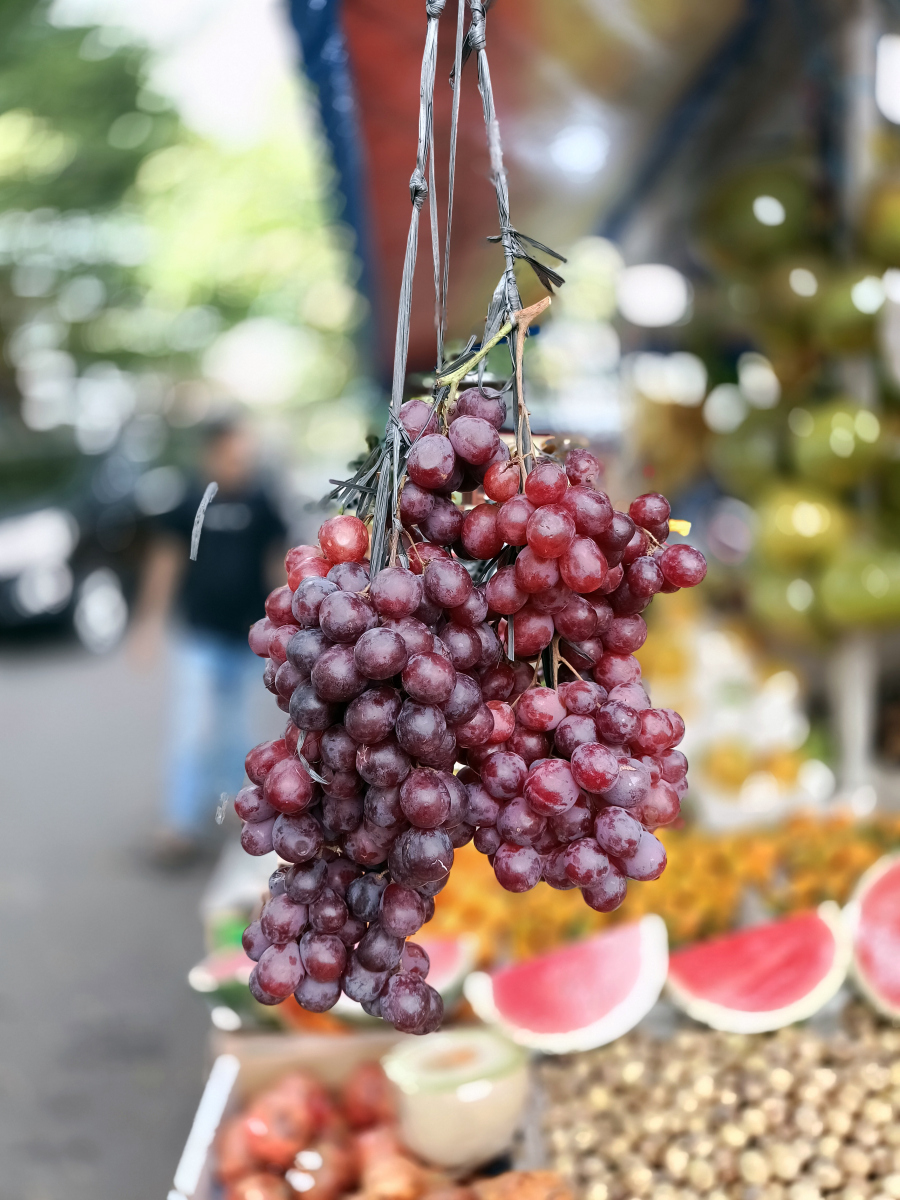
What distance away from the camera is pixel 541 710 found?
935 millimetres

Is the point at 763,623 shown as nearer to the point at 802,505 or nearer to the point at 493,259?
the point at 802,505

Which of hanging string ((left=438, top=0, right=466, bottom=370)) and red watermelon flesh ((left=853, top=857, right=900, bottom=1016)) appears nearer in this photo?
hanging string ((left=438, top=0, right=466, bottom=370))

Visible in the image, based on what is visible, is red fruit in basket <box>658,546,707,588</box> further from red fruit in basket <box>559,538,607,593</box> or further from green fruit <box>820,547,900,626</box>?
green fruit <box>820,547,900,626</box>

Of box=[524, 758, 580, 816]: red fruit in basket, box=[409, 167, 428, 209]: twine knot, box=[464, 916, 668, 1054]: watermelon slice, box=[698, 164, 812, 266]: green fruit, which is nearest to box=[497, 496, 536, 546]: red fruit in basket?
box=[524, 758, 580, 816]: red fruit in basket

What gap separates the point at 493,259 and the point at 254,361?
23638 millimetres

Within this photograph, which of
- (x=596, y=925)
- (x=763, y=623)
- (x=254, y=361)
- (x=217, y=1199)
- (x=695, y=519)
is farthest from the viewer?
(x=254, y=361)

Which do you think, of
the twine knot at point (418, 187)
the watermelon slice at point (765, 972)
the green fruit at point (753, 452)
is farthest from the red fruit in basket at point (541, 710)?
the green fruit at point (753, 452)

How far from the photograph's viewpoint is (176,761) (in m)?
4.68

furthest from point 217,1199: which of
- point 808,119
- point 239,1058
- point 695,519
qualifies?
point 695,519

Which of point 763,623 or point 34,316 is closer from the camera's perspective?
point 763,623

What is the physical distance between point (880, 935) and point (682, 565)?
1629 mm

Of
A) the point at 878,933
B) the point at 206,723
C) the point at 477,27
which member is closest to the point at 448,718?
the point at 477,27

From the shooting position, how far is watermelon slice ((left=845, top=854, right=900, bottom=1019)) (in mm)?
2055

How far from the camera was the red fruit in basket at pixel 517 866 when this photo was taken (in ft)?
2.98
